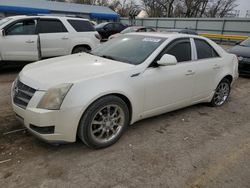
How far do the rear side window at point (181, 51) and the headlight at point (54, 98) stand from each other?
76.5 inches

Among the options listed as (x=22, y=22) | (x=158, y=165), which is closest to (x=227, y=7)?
(x=22, y=22)

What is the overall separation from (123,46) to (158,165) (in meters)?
2.19

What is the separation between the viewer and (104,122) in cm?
333

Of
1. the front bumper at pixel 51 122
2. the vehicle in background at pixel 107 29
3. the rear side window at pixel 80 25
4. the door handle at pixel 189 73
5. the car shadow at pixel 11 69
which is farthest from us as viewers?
the vehicle in background at pixel 107 29

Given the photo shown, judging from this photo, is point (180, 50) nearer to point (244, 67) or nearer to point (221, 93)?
point (221, 93)

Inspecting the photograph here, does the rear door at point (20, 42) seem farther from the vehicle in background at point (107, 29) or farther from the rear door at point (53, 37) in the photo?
the vehicle in background at point (107, 29)

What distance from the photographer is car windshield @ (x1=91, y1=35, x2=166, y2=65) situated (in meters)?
3.83

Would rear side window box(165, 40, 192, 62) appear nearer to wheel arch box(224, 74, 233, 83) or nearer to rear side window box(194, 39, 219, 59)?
rear side window box(194, 39, 219, 59)

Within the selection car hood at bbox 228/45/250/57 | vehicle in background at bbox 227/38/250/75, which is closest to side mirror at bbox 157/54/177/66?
vehicle in background at bbox 227/38/250/75

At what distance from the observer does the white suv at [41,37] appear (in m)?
7.06

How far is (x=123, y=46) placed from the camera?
428cm

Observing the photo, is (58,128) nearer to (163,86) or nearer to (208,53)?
(163,86)

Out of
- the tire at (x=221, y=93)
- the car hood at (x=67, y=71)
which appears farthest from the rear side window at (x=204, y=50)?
the car hood at (x=67, y=71)

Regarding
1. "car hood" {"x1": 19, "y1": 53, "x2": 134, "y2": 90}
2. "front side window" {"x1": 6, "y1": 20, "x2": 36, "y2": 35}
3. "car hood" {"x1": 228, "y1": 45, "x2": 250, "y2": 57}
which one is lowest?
"car hood" {"x1": 228, "y1": 45, "x2": 250, "y2": 57}
